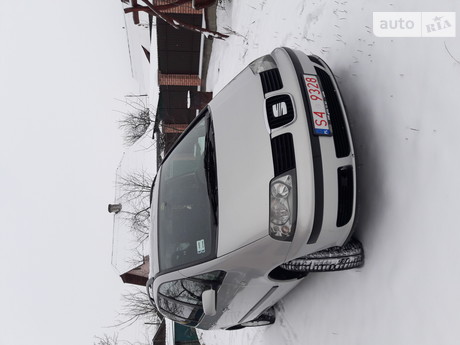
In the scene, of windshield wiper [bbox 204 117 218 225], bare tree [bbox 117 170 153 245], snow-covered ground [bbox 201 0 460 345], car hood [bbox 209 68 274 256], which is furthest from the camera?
bare tree [bbox 117 170 153 245]

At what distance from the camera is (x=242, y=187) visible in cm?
377

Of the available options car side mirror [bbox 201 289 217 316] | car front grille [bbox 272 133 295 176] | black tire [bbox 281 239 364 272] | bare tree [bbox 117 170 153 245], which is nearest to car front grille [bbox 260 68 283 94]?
car front grille [bbox 272 133 295 176]

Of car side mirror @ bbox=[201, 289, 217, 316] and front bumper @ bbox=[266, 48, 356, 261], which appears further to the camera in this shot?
car side mirror @ bbox=[201, 289, 217, 316]

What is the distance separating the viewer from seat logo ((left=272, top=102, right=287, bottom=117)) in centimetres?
384

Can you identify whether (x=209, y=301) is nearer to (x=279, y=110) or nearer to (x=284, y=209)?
(x=284, y=209)

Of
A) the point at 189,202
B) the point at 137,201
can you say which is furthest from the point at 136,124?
the point at 189,202

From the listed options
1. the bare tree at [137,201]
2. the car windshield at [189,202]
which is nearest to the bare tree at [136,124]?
the bare tree at [137,201]

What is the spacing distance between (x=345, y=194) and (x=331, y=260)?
0.72 m

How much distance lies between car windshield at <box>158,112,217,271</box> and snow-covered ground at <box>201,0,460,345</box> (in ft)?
5.46

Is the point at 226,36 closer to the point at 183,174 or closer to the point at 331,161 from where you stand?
the point at 183,174

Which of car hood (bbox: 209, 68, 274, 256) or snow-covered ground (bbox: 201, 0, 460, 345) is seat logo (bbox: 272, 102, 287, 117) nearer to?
car hood (bbox: 209, 68, 274, 256)

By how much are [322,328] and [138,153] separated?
1546 centimetres

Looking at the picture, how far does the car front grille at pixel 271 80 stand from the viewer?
405 cm

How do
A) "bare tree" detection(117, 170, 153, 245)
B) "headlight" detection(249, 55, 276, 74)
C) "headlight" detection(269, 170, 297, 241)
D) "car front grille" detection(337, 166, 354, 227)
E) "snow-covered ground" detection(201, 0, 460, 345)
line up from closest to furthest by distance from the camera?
1. "snow-covered ground" detection(201, 0, 460, 345)
2. "headlight" detection(269, 170, 297, 241)
3. "car front grille" detection(337, 166, 354, 227)
4. "headlight" detection(249, 55, 276, 74)
5. "bare tree" detection(117, 170, 153, 245)
